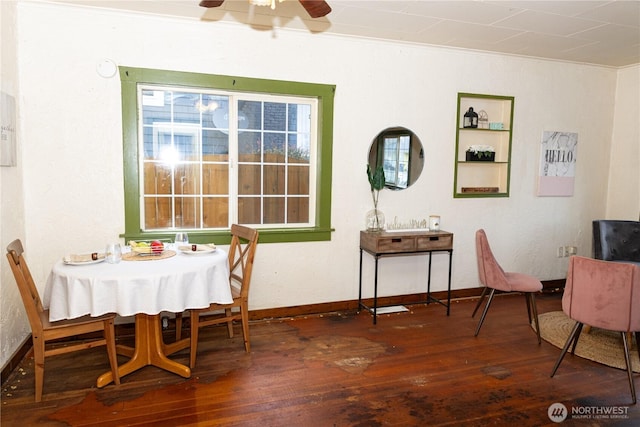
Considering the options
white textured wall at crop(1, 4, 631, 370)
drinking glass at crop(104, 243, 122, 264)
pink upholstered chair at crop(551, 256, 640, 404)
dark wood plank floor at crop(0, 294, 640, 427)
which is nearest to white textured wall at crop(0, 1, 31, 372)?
white textured wall at crop(1, 4, 631, 370)

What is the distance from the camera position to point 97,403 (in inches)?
97.9

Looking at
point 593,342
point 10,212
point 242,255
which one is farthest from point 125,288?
point 593,342

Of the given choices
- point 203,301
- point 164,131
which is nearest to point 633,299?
point 203,301

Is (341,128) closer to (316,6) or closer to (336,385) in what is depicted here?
(316,6)

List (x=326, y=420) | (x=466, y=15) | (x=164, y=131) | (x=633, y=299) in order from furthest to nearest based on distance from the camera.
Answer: (x=164, y=131)
(x=466, y=15)
(x=633, y=299)
(x=326, y=420)

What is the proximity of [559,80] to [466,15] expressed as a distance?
2098 mm

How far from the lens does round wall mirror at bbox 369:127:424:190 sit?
4.15 metres

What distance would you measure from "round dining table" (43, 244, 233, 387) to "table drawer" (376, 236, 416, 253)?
1.51 meters

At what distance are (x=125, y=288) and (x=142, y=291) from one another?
96mm

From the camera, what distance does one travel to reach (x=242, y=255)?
134 inches

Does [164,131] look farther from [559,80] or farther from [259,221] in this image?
[559,80]

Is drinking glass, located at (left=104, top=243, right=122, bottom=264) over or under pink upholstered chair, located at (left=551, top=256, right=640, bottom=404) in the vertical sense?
over

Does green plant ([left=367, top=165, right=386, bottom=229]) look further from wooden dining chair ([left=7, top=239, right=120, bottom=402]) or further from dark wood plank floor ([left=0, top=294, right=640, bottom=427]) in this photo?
wooden dining chair ([left=7, top=239, right=120, bottom=402])

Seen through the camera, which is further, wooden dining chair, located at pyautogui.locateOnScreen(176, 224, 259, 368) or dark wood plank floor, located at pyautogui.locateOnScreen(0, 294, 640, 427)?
wooden dining chair, located at pyautogui.locateOnScreen(176, 224, 259, 368)
